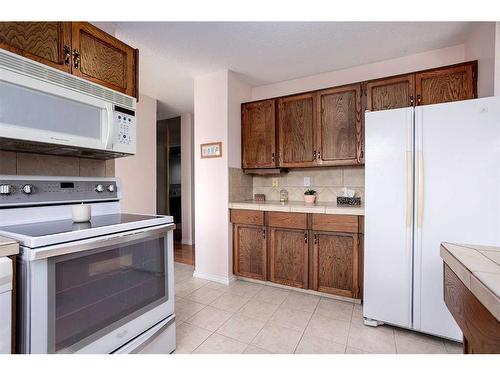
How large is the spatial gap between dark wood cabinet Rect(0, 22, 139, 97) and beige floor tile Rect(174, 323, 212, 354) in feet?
5.72

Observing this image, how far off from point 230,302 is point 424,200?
1.82m

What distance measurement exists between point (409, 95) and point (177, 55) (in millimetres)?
2236

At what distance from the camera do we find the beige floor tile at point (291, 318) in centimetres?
192

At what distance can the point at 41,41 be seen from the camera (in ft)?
4.05

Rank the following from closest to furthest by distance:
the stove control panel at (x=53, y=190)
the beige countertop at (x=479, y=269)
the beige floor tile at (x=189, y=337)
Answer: the beige countertop at (x=479, y=269), the stove control panel at (x=53, y=190), the beige floor tile at (x=189, y=337)

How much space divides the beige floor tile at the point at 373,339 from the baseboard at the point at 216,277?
1.38 meters

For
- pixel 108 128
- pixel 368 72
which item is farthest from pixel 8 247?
pixel 368 72

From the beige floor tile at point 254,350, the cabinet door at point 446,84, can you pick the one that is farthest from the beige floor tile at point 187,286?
the cabinet door at point 446,84

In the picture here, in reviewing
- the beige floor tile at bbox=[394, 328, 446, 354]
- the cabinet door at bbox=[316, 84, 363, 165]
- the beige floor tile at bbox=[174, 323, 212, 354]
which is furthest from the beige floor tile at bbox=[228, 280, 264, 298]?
the cabinet door at bbox=[316, 84, 363, 165]

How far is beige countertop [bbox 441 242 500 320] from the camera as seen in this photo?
2.05ft

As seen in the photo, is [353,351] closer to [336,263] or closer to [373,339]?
[373,339]

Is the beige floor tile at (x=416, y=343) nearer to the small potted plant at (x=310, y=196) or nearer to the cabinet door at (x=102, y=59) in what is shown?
the small potted plant at (x=310, y=196)
